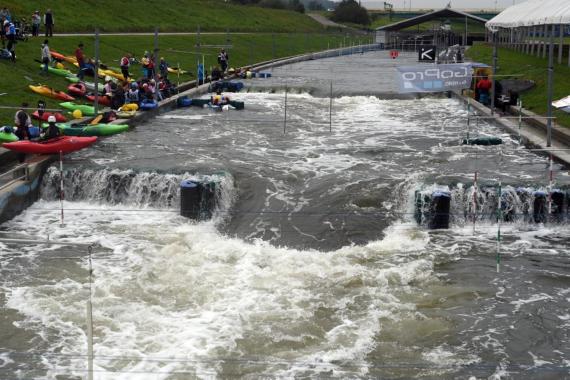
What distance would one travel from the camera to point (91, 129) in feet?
84.7

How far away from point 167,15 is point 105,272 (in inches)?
2441

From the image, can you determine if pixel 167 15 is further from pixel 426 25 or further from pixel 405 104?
pixel 426 25

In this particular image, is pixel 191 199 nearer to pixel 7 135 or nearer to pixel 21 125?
pixel 21 125

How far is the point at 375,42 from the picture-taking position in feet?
340

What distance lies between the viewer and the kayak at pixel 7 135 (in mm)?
21875

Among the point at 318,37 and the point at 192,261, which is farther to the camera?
the point at 318,37

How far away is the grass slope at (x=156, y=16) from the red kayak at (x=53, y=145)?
26836 millimetres

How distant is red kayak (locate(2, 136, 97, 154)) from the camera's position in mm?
21062

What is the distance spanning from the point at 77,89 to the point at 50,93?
160cm

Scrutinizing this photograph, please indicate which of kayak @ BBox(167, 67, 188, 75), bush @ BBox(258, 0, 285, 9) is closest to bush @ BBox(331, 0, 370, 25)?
bush @ BBox(258, 0, 285, 9)

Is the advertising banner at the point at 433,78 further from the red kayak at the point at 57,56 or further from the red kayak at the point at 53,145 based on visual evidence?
the red kayak at the point at 57,56

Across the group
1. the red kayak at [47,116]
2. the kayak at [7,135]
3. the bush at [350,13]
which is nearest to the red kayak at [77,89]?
the red kayak at [47,116]

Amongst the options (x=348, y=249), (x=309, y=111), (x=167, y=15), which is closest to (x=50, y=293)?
(x=348, y=249)

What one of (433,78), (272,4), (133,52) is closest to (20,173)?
(433,78)
